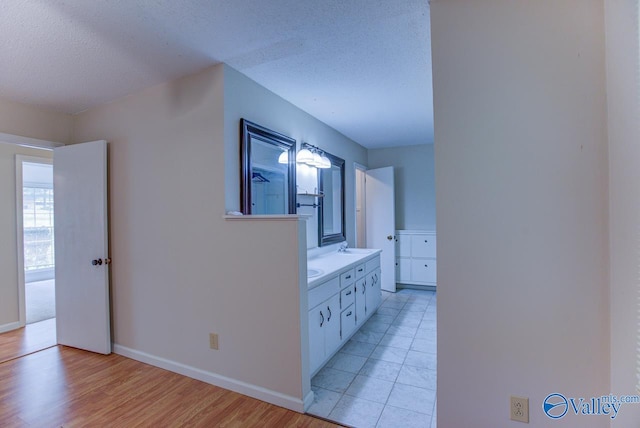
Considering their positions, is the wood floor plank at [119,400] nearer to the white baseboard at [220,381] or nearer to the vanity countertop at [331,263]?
the white baseboard at [220,381]

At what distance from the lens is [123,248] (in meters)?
2.83

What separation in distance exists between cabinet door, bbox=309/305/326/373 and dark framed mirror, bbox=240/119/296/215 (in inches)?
37.7

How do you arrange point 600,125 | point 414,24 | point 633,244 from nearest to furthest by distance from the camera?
1. point 633,244
2. point 600,125
3. point 414,24

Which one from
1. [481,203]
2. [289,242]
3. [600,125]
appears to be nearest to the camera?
[600,125]

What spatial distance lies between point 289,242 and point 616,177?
1.67 meters

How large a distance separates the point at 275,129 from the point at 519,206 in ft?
6.87

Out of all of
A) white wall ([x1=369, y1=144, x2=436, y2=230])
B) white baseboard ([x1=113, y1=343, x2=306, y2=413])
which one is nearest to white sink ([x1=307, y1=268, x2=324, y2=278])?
white baseboard ([x1=113, y1=343, x2=306, y2=413])

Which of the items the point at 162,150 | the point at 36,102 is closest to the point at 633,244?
the point at 162,150

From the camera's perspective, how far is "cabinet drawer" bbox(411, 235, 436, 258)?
5031 mm

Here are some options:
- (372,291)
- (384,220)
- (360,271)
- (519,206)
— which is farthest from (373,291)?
(519,206)

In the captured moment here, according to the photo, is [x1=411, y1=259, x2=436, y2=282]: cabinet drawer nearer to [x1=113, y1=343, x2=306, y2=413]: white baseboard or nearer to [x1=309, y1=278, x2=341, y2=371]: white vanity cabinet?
[x1=309, y1=278, x2=341, y2=371]: white vanity cabinet

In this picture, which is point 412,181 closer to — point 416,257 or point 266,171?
point 416,257

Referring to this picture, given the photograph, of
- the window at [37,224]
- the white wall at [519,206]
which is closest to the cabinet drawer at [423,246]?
the white wall at [519,206]

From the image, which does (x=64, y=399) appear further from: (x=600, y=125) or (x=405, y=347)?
(x=600, y=125)
